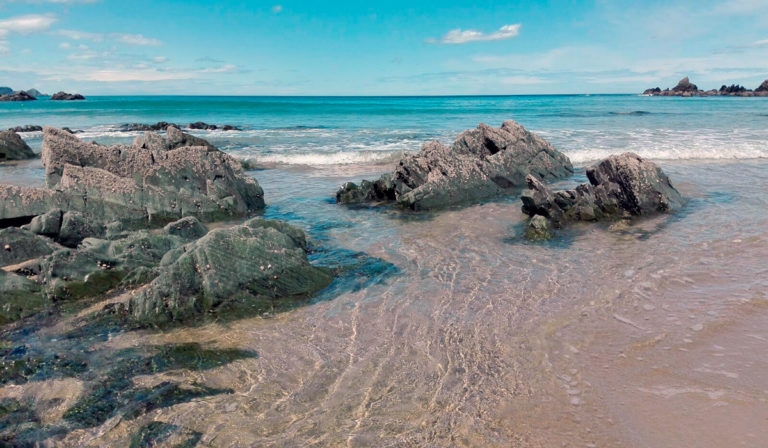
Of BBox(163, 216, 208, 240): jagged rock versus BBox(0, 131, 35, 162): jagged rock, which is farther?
BBox(0, 131, 35, 162): jagged rock

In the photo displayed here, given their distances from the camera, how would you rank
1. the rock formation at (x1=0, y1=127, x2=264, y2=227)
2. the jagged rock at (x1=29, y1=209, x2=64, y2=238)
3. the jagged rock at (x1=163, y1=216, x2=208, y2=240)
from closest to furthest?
the jagged rock at (x1=29, y1=209, x2=64, y2=238), the jagged rock at (x1=163, y1=216, x2=208, y2=240), the rock formation at (x1=0, y1=127, x2=264, y2=227)

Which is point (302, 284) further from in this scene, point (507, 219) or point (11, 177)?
point (11, 177)

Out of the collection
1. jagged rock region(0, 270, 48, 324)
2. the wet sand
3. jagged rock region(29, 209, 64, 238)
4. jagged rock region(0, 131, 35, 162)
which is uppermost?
jagged rock region(0, 131, 35, 162)

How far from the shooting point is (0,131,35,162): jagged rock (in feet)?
76.4

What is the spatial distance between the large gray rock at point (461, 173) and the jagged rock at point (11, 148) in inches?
758

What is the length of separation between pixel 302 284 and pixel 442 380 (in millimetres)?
3056

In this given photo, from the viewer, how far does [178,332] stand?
20.0ft

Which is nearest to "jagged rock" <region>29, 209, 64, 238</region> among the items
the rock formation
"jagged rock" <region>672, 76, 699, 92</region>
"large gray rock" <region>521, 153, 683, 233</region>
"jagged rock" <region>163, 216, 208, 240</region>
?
the rock formation

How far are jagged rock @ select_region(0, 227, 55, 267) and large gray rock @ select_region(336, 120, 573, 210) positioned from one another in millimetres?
7273

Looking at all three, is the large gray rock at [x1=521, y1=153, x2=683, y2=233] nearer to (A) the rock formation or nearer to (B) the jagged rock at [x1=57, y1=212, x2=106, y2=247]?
(A) the rock formation

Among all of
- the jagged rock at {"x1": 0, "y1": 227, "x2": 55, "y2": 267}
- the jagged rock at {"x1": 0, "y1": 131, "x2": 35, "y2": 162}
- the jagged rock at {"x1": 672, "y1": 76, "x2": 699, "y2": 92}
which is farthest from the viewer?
the jagged rock at {"x1": 672, "y1": 76, "x2": 699, "y2": 92}

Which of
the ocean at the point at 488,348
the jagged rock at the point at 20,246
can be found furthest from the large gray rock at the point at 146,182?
the ocean at the point at 488,348

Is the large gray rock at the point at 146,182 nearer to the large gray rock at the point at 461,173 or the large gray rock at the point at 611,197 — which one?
the large gray rock at the point at 461,173

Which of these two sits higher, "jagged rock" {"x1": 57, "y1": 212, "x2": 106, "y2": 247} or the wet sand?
"jagged rock" {"x1": 57, "y1": 212, "x2": 106, "y2": 247}
